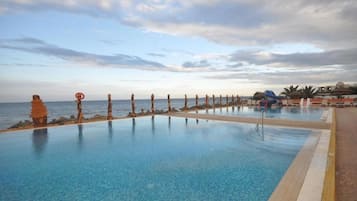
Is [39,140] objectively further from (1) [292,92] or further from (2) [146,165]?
(1) [292,92]

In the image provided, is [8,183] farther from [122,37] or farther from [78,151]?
[122,37]

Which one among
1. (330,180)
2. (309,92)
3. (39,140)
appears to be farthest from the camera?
(309,92)

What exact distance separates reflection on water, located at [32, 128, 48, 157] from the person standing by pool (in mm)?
759

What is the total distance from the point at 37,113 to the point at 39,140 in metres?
2.84

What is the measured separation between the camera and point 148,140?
23.9 feet

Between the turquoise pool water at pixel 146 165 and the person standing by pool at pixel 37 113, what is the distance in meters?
1.63

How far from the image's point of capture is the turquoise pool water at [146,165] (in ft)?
10.7

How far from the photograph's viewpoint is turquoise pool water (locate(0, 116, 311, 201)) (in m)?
3.27

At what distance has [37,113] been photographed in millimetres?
9508

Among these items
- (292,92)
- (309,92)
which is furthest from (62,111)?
(309,92)

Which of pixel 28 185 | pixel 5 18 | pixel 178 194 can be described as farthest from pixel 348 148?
pixel 5 18

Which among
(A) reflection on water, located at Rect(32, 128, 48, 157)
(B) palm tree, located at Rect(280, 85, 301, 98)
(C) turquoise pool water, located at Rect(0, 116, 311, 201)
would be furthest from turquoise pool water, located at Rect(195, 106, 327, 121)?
(A) reflection on water, located at Rect(32, 128, 48, 157)

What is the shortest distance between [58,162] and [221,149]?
4329mm

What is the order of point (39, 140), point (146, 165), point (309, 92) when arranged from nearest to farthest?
point (146, 165)
point (39, 140)
point (309, 92)
